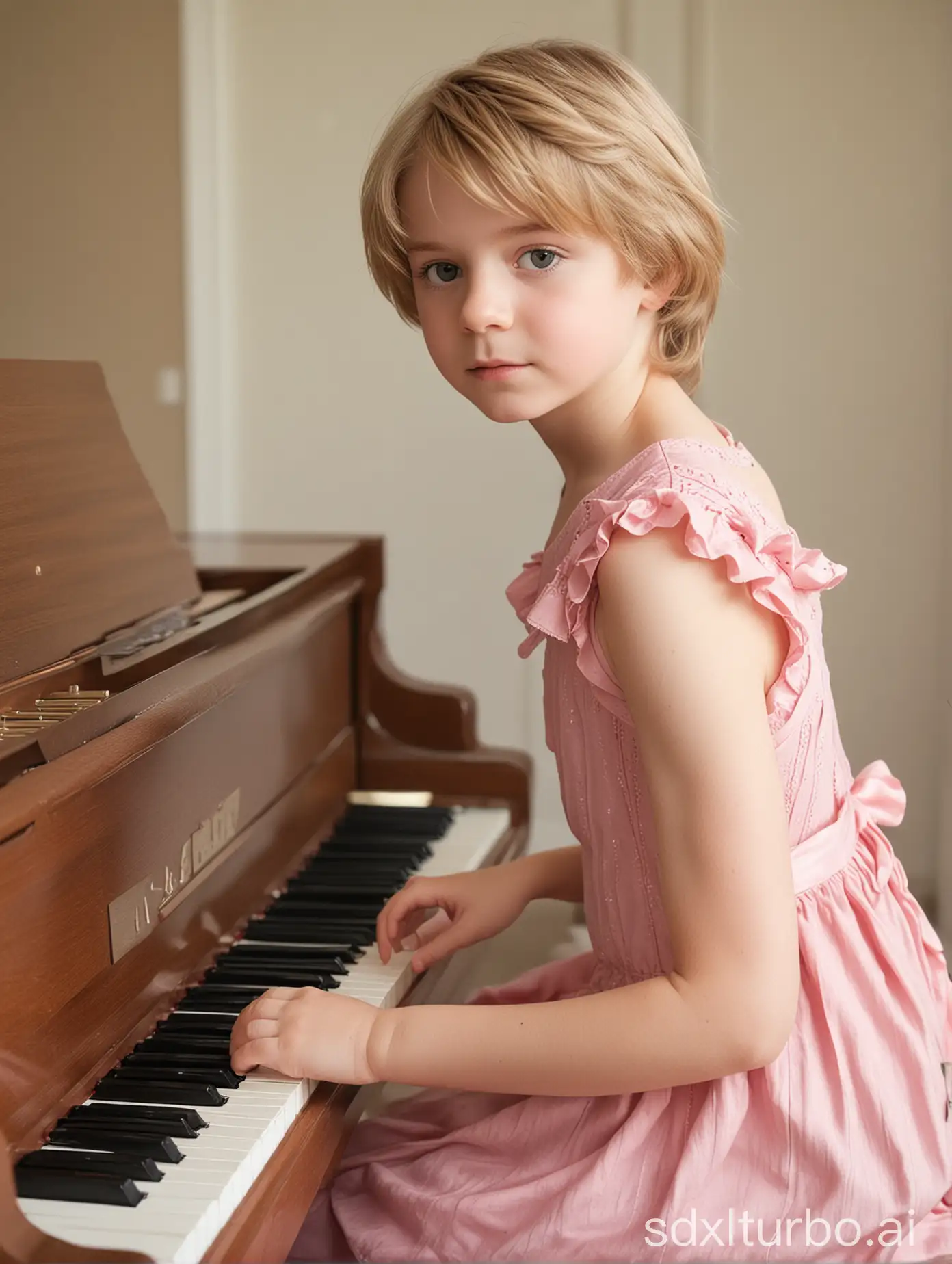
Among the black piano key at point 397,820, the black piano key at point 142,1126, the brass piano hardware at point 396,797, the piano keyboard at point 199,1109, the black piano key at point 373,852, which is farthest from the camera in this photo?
the brass piano hardware at point 396,797

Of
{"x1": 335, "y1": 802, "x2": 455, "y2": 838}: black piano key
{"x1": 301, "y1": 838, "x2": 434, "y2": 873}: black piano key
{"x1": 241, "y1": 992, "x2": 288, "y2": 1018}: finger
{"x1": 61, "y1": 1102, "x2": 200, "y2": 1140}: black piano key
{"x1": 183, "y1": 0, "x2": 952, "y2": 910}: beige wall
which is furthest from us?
{"x1": 183, "y1": 0, "x2": 952, "y2": 910}: beige wall

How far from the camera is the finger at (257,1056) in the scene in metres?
1.19

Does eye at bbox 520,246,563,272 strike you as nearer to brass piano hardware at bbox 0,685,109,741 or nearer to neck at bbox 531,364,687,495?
neck at bbox 531,364,687,495

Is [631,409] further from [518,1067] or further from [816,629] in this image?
[518,1067]

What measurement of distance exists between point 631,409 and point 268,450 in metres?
2.73

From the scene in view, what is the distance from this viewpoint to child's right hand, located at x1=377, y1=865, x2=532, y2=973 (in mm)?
1484

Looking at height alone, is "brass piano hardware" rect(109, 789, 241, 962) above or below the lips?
below

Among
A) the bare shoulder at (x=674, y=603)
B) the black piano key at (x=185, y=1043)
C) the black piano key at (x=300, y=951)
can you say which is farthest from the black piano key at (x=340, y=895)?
the bare shoulder at (x=674, y=603)

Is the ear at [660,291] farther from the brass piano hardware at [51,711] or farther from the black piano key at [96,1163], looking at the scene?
the black piano key at [96,1163]

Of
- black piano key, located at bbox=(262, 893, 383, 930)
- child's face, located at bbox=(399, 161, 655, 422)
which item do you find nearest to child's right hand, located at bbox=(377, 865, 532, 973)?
black piano key, located at bbox=(262, 893, 383, 930)

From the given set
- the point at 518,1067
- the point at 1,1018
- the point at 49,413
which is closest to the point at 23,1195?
the point at 1,1018

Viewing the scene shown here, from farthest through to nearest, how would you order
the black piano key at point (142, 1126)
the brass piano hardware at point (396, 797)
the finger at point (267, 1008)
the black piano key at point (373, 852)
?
the brass piano hardware at point (396, 797), the black piano key at point (373, 852), the finger at point (267, 1008), the black piano key at point (142, 1126)

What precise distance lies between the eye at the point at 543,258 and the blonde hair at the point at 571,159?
0.03m

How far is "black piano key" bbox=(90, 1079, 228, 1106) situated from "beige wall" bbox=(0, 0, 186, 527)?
2.74m
